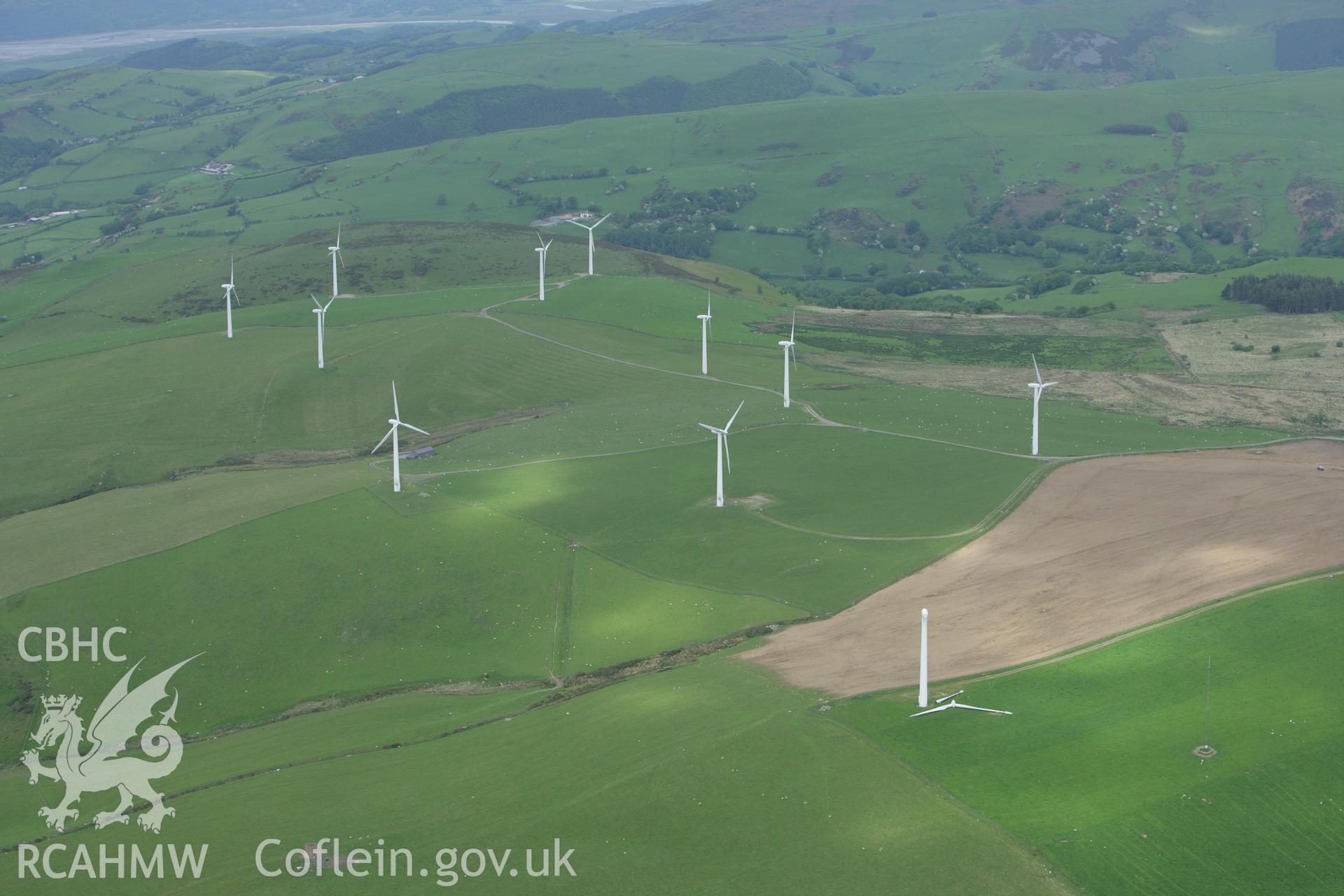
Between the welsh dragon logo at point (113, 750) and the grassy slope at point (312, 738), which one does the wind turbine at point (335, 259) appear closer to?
the welsh dragon logo at point (113, 750)

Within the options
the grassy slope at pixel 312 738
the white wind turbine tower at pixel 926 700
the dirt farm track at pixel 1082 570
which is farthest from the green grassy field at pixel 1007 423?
the grassy slope at pixel 312 738

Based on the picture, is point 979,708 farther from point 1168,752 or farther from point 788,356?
point 788,356

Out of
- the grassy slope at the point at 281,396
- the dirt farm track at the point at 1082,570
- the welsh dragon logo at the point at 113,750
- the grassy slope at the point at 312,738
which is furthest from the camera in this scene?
the grassy slope at the point at 281,396

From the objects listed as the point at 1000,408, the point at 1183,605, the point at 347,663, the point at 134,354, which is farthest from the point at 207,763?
the point at 134,354

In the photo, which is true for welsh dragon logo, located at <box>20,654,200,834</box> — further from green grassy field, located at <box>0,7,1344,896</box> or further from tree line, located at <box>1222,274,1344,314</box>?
tree line, located at <box>1222,274,1344,314</box>

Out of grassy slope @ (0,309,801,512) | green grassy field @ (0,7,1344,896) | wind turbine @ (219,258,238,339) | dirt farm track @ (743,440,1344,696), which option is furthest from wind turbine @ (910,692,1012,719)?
wind turbine @ (219,258,238,339)

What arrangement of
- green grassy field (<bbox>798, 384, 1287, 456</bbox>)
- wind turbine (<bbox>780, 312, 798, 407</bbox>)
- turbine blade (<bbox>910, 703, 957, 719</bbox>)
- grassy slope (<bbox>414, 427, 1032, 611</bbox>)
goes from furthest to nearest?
wind turbine (<bbox>780, 312, 798, 407</bbox>)
green grassy field (<bbox>798, 384, 1287, 456</bbox>)
grassy slope (<bbox>414, 427, 1032, 611</bbox>)
turbine blade (<bbox>910, 703, 957, 719</bbox>)
